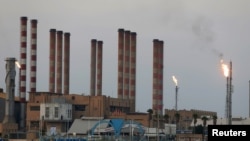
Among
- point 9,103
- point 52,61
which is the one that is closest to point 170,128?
→ point 9,103

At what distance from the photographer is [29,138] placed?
87250mm

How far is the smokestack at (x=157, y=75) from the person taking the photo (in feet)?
370

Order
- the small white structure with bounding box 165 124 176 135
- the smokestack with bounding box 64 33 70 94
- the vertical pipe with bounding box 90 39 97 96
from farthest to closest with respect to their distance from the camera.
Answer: the vertical pipe with bounding box 90 39 97 96 → the smokestack with bounding box 64 33 70 94 → the small white structure with bounding box 165 124 176 135

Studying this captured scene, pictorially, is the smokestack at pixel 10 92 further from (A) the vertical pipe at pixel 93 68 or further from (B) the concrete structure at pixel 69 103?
(A) the vertical pipe at pixel 93 68

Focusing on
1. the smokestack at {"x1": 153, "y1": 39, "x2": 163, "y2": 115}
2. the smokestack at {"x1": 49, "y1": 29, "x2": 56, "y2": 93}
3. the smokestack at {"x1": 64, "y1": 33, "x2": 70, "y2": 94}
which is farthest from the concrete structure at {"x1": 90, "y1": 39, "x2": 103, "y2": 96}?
the smokestack at {"x1": 153, "y1": 39, "x2": 163, "y2": 115}

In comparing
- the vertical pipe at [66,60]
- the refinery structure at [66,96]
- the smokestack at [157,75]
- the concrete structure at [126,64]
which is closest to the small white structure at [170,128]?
the refinery structure at [66,96]

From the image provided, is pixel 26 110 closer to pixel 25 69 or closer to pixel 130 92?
pixel 25 69

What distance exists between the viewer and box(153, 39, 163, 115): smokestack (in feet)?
370

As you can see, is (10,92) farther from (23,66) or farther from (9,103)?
(23,66)

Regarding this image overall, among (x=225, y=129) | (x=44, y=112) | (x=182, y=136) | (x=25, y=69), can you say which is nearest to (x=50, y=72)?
(x=25, y=69)

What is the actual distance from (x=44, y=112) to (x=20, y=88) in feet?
27.1

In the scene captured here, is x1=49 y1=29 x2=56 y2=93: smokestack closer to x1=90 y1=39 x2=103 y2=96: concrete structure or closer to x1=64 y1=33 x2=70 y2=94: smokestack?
x1=64 y1=33 x2=70 y2=94: smokestack

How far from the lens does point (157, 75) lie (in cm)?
11369

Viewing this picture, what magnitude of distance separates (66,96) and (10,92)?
11261 millimetres
